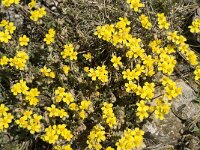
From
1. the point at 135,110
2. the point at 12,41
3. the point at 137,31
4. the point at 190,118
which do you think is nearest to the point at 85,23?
the point at 137,31

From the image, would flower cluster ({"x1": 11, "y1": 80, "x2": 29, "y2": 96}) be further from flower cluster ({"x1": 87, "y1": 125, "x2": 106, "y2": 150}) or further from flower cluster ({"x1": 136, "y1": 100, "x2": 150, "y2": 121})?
flower cluster ({"x1": 136, "y1": 100, "x2": 150, "y2": 121})

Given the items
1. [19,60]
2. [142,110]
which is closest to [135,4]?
[142,110]

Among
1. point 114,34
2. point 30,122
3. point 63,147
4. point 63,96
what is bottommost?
point 63,147

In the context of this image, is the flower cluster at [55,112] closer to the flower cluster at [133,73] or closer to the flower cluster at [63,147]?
the flower cluster at [63,147]

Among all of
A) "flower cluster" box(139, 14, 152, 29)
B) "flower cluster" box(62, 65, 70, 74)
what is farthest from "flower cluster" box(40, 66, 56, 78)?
"flower cluster" box(139, 14, 152, 29)

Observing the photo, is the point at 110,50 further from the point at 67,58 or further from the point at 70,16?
the point at 70,16

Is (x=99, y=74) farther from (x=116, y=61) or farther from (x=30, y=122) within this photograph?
(x=30, y=122)
